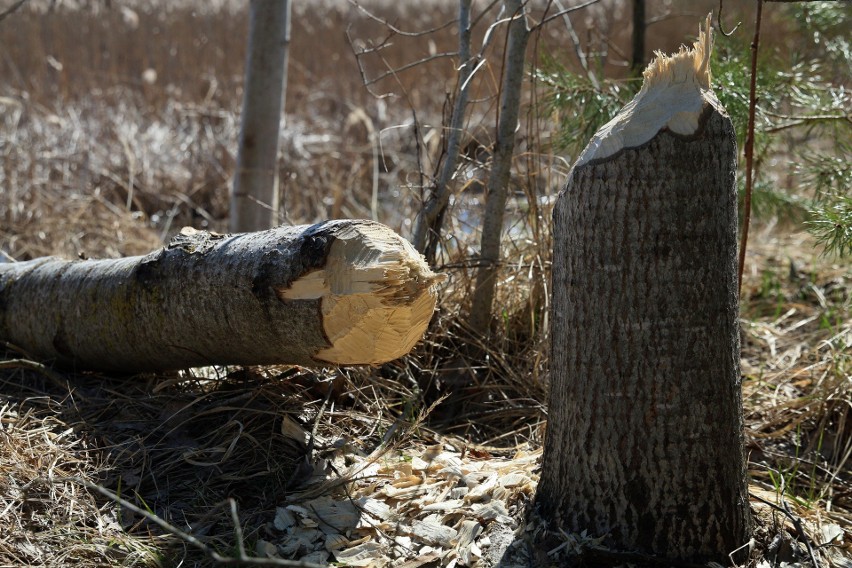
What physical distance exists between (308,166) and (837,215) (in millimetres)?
4411

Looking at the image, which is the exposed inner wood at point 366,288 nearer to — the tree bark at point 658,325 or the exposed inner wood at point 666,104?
the tree bark at point 658,325

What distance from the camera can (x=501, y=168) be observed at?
2.97m

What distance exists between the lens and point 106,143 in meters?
6.78

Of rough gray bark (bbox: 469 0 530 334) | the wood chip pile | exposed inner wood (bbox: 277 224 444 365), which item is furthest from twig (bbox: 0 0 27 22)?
the wood chip pile

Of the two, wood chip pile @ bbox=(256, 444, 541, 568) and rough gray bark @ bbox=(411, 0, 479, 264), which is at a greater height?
rough gray bark @ bbox=(411, 0, 479, 264)

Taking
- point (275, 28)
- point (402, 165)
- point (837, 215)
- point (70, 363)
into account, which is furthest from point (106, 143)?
point (837, 215)

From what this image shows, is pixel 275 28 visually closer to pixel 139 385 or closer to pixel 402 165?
pixel 139 385

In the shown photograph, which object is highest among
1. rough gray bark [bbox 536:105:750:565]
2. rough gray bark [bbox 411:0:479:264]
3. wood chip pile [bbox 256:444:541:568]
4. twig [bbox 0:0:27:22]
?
twig [bbox 0:0:27:22]

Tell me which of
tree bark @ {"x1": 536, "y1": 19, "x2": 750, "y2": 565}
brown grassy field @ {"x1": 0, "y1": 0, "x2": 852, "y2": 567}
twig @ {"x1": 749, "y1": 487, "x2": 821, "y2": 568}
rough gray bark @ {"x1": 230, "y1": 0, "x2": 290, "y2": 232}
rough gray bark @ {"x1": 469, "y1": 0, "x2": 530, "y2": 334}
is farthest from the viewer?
rough gray bark @ {"x1": 230, "y1": 0, "x2": 290, "y2": 232}

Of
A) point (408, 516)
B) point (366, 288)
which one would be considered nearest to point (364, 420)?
point (408, 516)

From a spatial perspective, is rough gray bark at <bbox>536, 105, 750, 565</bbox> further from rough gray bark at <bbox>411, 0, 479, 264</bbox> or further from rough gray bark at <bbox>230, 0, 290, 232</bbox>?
rough gray bark at <bbox>230, 0, 290, 232</bbox>

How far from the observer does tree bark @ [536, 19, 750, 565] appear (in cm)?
177

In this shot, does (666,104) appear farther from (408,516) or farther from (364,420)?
(364,420)

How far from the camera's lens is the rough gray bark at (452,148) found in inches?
116
